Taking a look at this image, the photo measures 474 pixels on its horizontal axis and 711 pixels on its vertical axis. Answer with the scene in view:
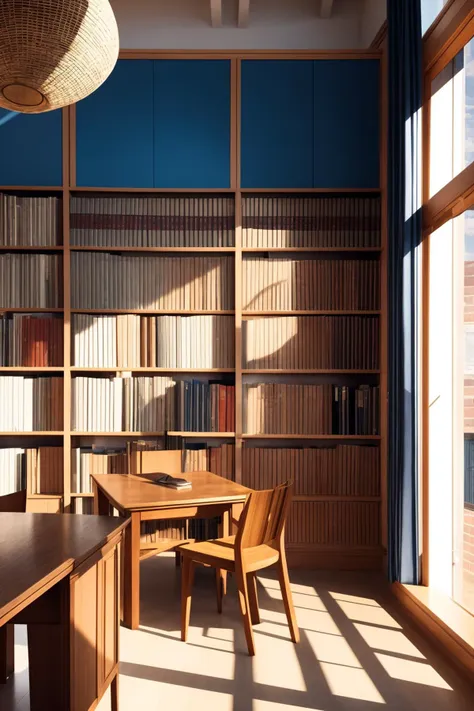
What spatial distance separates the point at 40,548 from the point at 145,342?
2.94 metres

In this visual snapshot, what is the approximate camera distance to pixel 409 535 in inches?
173

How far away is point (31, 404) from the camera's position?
5348mm

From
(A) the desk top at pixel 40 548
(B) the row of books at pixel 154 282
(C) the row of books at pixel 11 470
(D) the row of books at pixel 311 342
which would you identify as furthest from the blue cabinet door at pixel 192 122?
(A) the desk top at pixel 40 548

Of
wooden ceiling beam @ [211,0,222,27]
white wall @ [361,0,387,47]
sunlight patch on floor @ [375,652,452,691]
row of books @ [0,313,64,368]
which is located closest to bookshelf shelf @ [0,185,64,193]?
row of books @ [0,313,64,368]

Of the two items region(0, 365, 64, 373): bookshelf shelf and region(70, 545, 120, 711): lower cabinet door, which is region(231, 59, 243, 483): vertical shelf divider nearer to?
region(0, 365, 64, 373): bookshelf shelf

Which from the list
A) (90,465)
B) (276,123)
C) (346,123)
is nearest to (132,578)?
(90,465)

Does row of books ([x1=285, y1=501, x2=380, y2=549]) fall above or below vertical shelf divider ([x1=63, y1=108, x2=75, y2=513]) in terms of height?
below

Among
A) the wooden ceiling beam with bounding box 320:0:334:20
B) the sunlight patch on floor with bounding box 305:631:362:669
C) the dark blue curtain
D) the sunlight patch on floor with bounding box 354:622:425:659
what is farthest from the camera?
the wooden ceiling beam with bounding box 320:0:334:20

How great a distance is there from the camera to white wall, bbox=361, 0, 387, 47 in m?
5.28

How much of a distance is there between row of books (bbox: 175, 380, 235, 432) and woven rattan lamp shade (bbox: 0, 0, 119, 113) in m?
3.00

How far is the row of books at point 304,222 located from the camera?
538 centimetres

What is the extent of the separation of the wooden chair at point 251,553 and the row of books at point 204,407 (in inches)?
54.5

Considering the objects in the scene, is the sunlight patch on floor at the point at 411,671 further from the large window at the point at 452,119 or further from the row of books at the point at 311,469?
the large window at the point at 452,119

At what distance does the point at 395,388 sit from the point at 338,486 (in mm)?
1133
